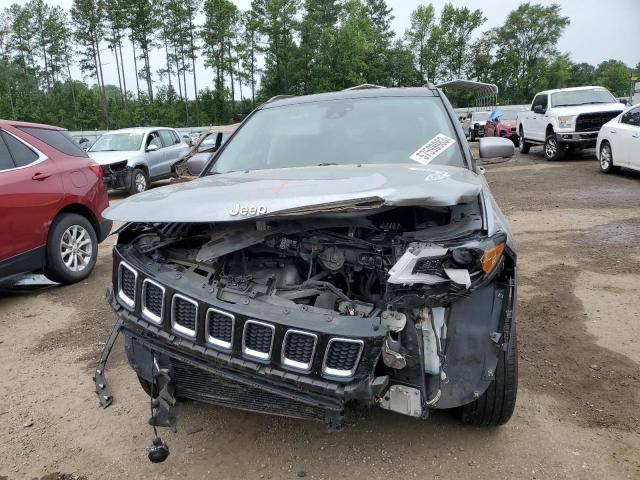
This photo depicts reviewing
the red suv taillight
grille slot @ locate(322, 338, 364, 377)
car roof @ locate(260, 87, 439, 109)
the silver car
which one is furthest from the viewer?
the silver car

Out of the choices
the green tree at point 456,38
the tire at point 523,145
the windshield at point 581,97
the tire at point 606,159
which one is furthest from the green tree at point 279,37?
the tire at point 606,159

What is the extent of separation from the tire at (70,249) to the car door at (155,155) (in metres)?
8.22

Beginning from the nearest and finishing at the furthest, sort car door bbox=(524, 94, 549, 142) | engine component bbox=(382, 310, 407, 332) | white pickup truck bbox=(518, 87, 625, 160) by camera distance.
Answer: engine component bbox=(382, 310, 407, 332)
white pickup truck bbox=(518, 87, 625, 160)
car door bbox=(524, 94, 549, 142)

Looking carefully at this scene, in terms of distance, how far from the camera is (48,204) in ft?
16.7

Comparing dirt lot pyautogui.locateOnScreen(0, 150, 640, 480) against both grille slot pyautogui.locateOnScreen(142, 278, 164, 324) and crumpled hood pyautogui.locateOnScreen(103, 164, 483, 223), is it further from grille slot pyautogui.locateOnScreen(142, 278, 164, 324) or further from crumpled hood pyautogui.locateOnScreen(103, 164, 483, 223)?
crumpled hood pyautogui.locateOnScreen(103, 164, 483, 223)

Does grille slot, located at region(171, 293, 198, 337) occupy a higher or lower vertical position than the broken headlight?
lower

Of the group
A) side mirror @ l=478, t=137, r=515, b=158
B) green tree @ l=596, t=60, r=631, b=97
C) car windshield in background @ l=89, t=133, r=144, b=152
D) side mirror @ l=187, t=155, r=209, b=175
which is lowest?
car windshield in background @ l=89, t=133, r=144, b=152

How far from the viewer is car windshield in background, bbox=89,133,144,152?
44.6 ft

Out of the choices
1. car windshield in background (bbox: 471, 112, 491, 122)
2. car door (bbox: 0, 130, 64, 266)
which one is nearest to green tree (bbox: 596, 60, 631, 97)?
car windshield in background (bbox: 471, 112, 491, 122)

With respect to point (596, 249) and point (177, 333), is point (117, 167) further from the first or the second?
point (177, 333)

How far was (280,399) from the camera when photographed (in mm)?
2207

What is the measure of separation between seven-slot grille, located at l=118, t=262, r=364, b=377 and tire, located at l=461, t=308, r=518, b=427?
87 cm

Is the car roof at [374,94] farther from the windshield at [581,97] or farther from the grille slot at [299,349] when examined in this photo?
the windshield at [581,97]

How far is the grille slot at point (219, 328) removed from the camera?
216 cm
